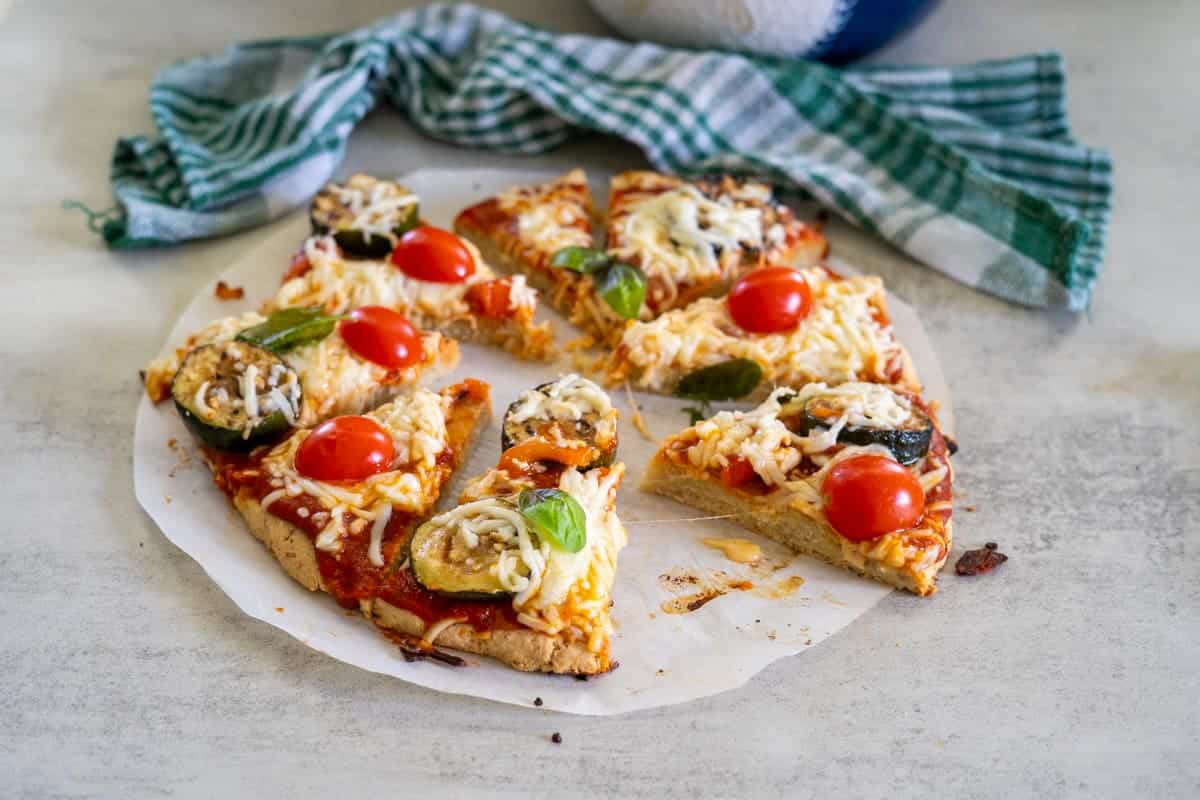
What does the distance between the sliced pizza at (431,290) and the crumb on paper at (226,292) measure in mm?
302

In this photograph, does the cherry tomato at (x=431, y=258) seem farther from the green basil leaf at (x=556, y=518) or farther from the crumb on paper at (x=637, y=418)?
the green basil leaf at (x=556, y=518)

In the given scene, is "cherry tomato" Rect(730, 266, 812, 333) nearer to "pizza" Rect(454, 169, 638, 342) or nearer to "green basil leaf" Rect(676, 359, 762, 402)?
"green basil leaf" Rect(676, 359, 762, 402)

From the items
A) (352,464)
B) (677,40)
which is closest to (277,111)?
(677,40)

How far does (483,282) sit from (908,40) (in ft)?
13.0

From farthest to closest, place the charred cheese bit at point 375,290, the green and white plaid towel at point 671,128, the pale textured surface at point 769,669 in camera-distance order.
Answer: the green and white plaid towel at point 671,128 < the charred cheese bit at point 375,290 < the pale textured surface at point 769,669

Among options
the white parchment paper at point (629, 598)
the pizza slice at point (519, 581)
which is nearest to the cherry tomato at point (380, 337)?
the white parchment paper at point (629, 598)

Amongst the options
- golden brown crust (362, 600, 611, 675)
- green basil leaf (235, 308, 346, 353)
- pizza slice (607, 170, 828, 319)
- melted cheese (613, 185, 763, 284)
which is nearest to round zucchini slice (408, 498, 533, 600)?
golden brown crust (362, 600, 611, 675)

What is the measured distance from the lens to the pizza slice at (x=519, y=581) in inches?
176

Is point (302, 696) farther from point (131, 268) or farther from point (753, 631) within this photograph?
point (131, 268)

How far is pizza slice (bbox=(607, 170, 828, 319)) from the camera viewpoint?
20.2 feet

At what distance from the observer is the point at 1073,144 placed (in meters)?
7.28

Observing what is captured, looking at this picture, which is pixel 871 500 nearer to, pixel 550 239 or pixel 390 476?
pixel 390 476

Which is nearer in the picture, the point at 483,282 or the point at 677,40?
the point at 483,282

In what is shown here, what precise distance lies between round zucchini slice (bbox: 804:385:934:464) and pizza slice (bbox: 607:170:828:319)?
1.13 m
